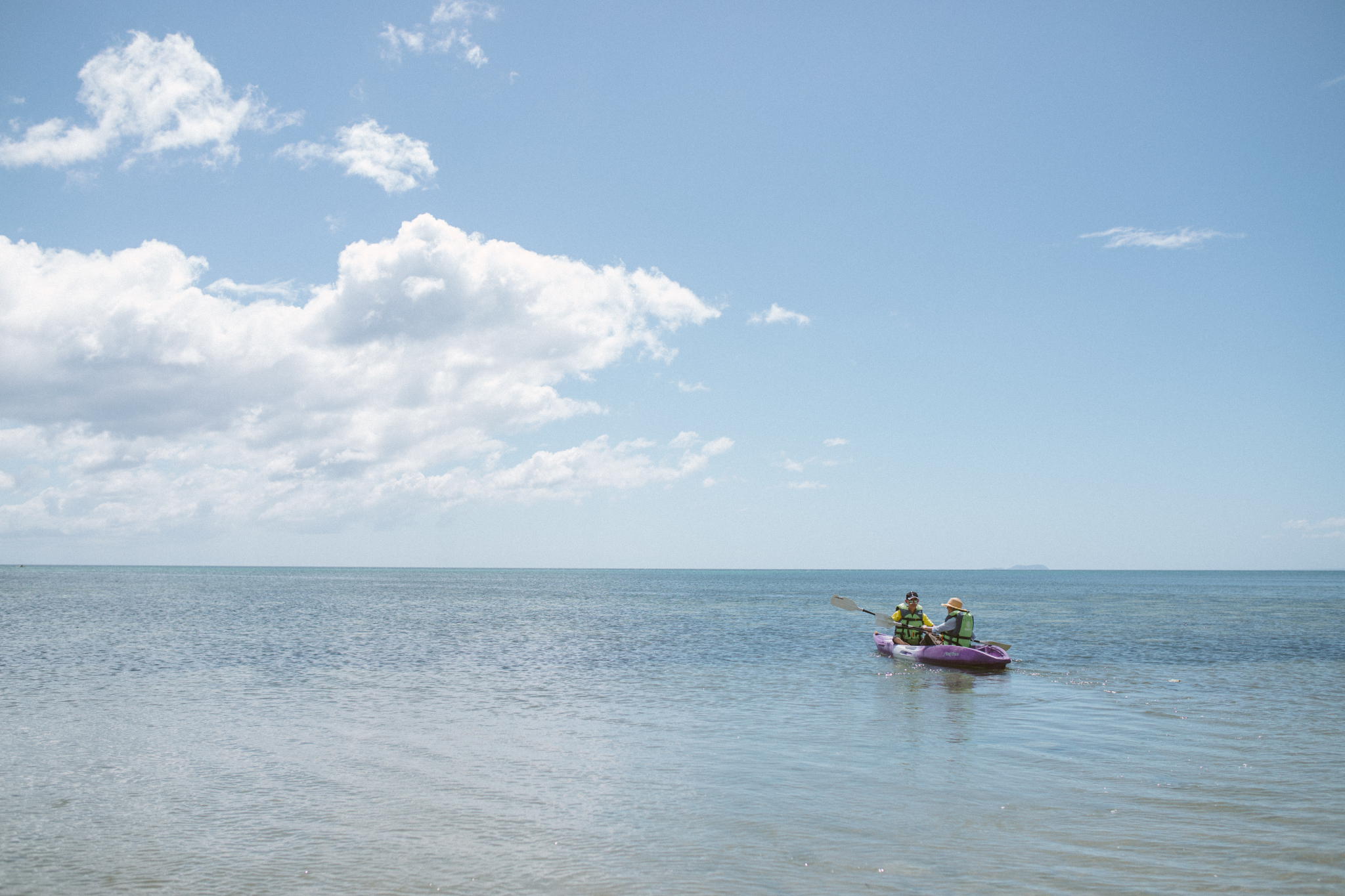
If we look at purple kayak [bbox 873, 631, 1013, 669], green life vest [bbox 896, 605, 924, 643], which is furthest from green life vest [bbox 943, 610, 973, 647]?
green life vest [bbox 896, 605, 924, 643]

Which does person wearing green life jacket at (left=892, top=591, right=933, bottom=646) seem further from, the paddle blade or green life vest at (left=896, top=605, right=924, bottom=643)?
the paddle blade

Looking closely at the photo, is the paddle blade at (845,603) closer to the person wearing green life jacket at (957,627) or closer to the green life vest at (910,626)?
the green life vest at (910,626)

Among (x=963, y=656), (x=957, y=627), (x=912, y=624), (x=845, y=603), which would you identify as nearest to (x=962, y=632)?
(x=957, y=627)

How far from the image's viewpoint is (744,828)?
376 inches

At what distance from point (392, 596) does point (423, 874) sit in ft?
264

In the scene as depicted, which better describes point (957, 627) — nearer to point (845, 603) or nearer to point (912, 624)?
point (912, 624)

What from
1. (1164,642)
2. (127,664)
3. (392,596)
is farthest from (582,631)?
(392,596)

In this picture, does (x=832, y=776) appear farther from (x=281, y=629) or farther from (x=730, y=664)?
(x=281, y=629)

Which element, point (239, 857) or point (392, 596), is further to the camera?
point (392, 596)

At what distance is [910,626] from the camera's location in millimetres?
27344

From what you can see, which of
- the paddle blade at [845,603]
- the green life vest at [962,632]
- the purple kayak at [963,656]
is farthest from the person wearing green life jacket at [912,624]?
the paddle blade at [845,603]

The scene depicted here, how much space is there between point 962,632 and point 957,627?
207mm

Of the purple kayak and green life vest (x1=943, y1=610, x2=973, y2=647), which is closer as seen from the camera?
the purple kayak

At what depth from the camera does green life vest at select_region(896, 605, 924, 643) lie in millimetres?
27094
